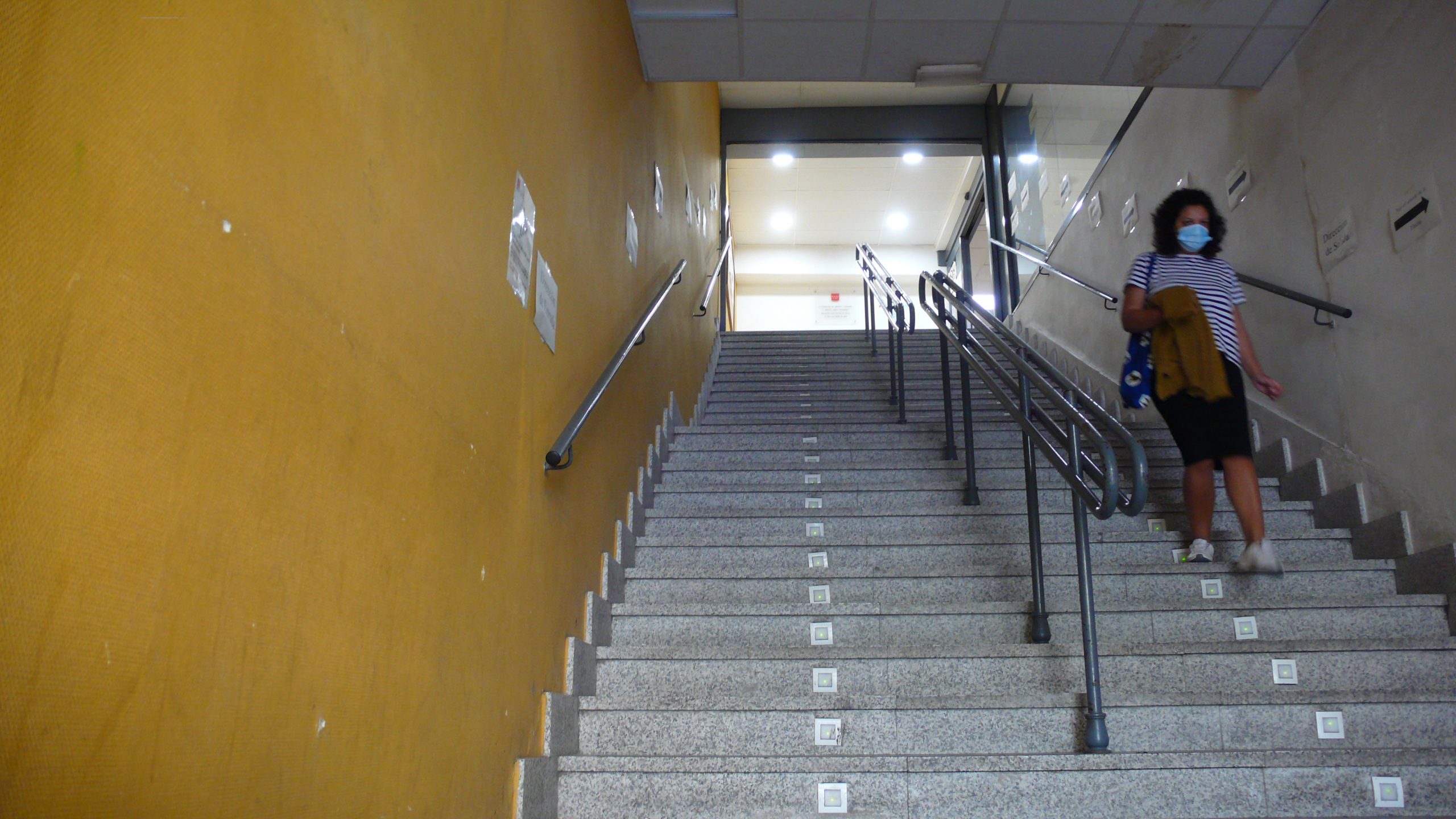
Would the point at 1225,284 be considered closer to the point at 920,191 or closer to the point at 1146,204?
the point at 1146,204

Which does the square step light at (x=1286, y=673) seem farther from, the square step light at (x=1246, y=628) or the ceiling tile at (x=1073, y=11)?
the ceiling tile at (x=1073, y=11)

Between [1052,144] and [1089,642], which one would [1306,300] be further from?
[1052,144]

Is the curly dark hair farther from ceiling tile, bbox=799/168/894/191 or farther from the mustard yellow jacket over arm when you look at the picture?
ceiling tile, bbox=799/168/894/191

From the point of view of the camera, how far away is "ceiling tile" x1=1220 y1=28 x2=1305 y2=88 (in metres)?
3.89

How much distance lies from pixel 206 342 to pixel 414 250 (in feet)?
2.13

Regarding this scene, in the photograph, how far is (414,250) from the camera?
1.66m

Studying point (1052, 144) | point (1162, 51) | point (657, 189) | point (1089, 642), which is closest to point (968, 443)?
point (1089, 642)

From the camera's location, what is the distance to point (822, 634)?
2.93 metres

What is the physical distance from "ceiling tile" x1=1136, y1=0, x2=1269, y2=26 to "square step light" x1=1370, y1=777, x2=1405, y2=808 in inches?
117

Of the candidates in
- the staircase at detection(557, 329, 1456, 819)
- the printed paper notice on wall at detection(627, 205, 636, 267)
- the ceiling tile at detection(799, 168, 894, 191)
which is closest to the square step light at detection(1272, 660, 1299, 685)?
the staircase at detection(557, 329, 1456, 819)

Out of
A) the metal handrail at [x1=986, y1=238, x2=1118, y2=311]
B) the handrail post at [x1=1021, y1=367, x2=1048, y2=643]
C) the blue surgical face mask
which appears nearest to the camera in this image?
the handrail post at [x1=1021, y1=367, x2=1048, y2=643]

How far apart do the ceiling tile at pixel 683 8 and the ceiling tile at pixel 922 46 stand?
2.07ft

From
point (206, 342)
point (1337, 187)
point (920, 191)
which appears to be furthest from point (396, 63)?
point (920, 191)

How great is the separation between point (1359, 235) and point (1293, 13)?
1.01 meters
